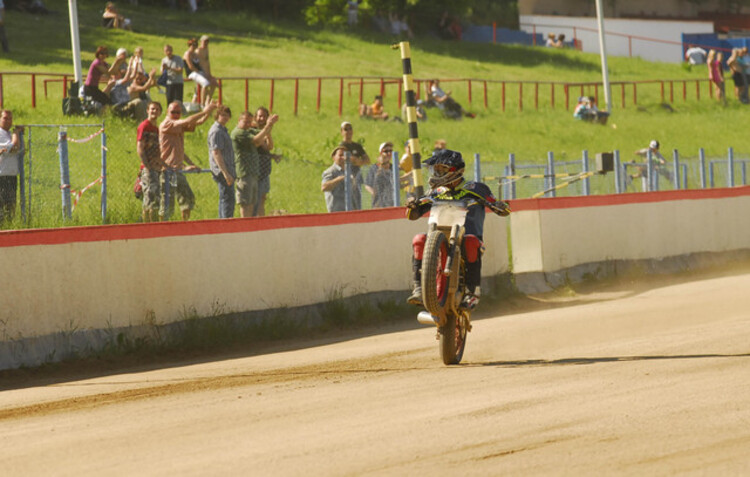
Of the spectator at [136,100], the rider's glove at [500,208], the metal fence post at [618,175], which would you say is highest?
the spectator at [136,100]

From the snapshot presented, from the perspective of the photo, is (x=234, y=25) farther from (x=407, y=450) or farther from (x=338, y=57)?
(x=407, y=450)

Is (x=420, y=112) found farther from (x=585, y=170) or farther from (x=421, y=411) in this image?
(x=421, y=411)

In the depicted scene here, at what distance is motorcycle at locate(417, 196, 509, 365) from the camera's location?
10.2 meters

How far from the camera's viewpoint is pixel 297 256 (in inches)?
564

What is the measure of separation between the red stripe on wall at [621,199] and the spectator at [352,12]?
142 feet

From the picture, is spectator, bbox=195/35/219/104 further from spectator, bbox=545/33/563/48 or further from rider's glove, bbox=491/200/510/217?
spectator, bbox=545/33/563/48

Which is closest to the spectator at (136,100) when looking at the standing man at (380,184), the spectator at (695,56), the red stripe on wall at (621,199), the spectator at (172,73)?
the spectator at (172,73)

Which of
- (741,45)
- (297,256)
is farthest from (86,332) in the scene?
(741,45)

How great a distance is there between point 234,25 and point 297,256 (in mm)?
45987

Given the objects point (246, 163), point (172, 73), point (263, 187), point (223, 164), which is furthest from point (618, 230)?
point (172, 73)

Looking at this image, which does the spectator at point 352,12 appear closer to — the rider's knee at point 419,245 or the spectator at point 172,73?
the spectator at point 172,73

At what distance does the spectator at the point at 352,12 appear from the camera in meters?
63.2

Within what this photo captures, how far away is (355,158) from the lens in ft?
57.0

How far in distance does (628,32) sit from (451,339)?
62.9 metres
